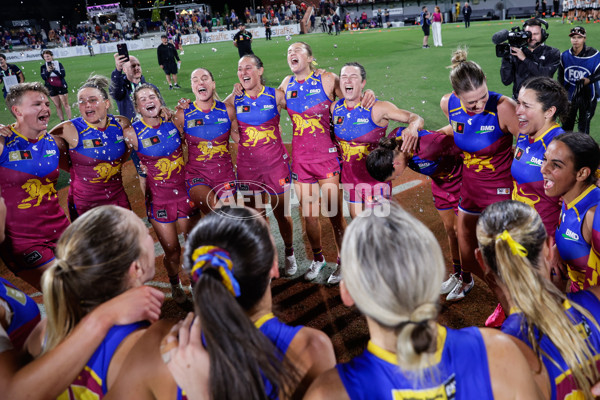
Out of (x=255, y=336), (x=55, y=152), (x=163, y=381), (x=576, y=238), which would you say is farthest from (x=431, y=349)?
(x=55, y=152)

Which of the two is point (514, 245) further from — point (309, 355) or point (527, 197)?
point (527, 197)

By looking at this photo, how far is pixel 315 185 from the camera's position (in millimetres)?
5094

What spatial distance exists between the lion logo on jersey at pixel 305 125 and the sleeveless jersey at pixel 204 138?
86 cm

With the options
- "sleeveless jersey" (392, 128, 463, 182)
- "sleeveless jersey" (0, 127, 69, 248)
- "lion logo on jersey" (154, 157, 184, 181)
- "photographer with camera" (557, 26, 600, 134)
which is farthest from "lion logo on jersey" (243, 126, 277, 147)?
"photographer with camera" (557, 26, 600, 134)

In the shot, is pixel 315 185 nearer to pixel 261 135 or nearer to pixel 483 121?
pixel 261 135

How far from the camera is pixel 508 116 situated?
389 cm

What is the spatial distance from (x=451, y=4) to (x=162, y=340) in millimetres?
43492

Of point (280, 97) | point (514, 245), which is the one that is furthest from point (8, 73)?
point (514, 245)

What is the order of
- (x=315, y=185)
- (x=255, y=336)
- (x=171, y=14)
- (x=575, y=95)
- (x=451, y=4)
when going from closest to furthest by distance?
(x=255, y=336) → (x=315, y=185) → (x=575, y=95) → (x=451, y=4) → (x=171, y=14)

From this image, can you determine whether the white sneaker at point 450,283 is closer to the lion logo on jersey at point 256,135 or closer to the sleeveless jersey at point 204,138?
the lion logo on jersey at point 256,135

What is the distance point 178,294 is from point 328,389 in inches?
142

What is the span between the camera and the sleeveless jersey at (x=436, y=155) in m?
4.32

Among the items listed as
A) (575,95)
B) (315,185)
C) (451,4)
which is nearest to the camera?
(315,185)

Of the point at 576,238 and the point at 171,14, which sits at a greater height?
the point at 171,14
